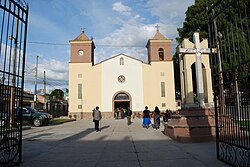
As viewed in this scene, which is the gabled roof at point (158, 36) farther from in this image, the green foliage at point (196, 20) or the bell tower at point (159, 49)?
the green foliage at point (196, 20)

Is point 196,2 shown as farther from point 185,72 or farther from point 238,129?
point 238,129

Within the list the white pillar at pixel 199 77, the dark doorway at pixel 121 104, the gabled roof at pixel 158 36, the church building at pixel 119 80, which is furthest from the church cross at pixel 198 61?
the gabled roof at pixel 158 36

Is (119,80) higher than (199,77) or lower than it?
higher

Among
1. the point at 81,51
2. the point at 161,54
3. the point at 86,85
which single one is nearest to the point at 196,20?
the point at 161,54

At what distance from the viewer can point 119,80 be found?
1374 inches

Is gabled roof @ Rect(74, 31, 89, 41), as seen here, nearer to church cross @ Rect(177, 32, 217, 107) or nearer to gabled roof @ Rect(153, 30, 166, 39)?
gabled roof @ Rect(153, 30, 166, 39)

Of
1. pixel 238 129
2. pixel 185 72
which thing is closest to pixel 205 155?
pixel 238 129

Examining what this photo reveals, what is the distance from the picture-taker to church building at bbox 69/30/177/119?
111ft

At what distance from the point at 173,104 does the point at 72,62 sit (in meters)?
16.4

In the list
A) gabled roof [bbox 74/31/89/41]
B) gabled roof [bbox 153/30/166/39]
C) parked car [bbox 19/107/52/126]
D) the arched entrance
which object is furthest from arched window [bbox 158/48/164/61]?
parked car [bbox 19/107/52/126]

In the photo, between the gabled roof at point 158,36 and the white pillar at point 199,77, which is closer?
the white pillar at point 199,77

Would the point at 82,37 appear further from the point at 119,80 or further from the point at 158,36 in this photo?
the point at 158,36

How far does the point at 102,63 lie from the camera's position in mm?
35156

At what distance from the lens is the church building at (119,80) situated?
111ft
